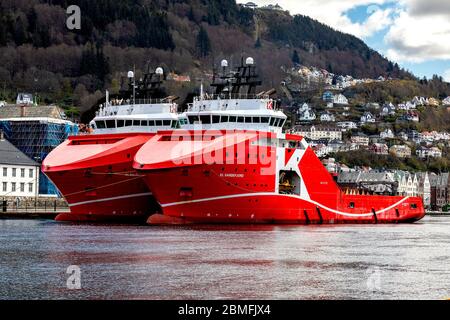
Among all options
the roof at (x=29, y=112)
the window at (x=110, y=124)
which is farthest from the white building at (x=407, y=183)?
the window at (x=110, y=124)

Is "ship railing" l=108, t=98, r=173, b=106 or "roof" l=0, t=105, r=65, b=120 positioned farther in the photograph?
"roof" l=0, t=105, r=65, b=120

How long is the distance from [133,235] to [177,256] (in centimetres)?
1141

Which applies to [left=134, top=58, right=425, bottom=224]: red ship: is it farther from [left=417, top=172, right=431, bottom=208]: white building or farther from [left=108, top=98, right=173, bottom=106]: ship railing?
[left=417, top=172, right=431, bottom=208]: white building

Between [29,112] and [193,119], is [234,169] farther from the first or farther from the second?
[29,112]

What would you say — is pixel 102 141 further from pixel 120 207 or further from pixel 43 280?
pixel 43 280

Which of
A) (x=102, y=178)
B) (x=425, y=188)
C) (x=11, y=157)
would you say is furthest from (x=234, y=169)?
(x=425, y=188)

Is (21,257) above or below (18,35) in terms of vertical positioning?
below

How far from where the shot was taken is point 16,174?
80.6m

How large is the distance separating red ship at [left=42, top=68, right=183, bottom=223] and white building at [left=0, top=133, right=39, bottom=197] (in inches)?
806

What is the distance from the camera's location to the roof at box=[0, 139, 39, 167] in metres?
79.6

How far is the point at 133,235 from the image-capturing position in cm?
4559

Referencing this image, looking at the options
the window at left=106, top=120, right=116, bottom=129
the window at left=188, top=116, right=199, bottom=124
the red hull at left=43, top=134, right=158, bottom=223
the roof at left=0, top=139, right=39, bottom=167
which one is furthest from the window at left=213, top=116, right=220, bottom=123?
the roof at left=0, top=139, right=39, bottom=167

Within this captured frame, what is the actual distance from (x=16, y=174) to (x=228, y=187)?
33264 mm
